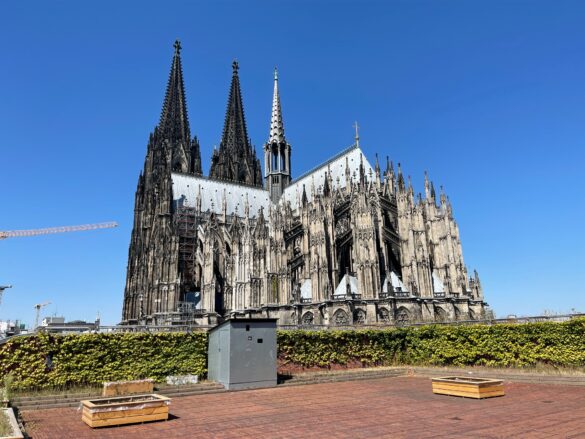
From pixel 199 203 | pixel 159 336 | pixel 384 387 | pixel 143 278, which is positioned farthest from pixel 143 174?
pixel 384 387

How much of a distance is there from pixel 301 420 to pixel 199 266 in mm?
40263

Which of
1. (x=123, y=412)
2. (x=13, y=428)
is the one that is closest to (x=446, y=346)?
(x=123, y=412)

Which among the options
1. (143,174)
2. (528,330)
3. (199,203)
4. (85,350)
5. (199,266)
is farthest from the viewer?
(143,174)

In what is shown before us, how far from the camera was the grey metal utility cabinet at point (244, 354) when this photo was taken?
591 inches

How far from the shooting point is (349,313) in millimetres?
30719

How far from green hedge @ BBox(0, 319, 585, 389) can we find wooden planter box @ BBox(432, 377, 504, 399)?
5762 mm

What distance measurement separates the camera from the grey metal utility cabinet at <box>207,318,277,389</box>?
49.3ft

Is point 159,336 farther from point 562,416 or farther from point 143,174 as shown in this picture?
point 143,174

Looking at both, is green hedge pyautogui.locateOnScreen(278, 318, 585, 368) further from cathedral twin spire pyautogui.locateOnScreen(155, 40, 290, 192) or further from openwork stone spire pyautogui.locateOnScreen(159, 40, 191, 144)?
openwork stone spire pyautogui.locateOnScreen(159, 40, 191, 144)

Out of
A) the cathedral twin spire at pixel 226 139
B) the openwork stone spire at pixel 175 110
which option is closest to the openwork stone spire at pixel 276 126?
the cathedral twin spire at pixel 226 139

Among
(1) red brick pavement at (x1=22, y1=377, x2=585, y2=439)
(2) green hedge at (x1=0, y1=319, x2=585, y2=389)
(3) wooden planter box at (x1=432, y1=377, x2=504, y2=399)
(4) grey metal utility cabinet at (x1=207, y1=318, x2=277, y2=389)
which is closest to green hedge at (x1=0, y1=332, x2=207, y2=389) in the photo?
(2) green hedge at (x1=0, y1=319, x2=585, y2=389)

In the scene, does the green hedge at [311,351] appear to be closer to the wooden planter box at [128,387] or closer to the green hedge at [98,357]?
the green hedge at [98,357]

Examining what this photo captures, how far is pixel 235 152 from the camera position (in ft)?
223

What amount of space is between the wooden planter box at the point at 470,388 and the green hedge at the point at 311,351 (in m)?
5.76
